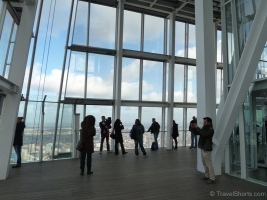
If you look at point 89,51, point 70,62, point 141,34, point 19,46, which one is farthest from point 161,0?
point 19,46

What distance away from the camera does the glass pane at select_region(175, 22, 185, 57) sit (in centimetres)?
1355

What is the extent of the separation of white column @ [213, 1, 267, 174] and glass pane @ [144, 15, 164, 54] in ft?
26.1

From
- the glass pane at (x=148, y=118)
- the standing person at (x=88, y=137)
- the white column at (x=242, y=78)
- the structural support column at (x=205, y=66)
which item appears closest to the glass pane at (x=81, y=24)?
the glass pane at (x=148, y=118)

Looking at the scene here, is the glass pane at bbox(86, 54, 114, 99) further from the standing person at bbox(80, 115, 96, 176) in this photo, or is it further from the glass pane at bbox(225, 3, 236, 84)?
the glass pane at bbox(225, 3, 236, 84)

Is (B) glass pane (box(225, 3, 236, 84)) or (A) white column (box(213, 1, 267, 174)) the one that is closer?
(A) white column (box(213, 1, 267, 174))

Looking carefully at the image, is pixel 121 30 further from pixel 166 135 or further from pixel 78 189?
pixel 78 189

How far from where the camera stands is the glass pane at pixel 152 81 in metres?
12.5

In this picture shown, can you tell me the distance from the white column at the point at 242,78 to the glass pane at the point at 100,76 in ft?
22.8

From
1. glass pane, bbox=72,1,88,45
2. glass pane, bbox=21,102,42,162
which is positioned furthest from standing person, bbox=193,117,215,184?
glass pane, bbox=72,1,88,45

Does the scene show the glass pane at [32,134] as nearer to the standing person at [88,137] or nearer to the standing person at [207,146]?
the standing person at [88,137]

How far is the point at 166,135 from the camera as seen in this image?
12586 millimetres

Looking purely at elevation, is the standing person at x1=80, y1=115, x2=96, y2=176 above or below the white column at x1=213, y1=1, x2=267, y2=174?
below

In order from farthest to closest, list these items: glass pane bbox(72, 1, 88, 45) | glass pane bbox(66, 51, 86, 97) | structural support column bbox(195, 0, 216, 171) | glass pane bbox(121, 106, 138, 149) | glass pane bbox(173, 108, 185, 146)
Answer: glass pane bbox(173, 108, 185, 146)
glass pane bbox(121, 106, 138, 149)
glass pane bbox(72, 1, 88, 45)
glass pane bbox(66, 51, 86, 97)
structural support column bbox(195, 0, 216, 171)

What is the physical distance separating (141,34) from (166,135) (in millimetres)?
6217
